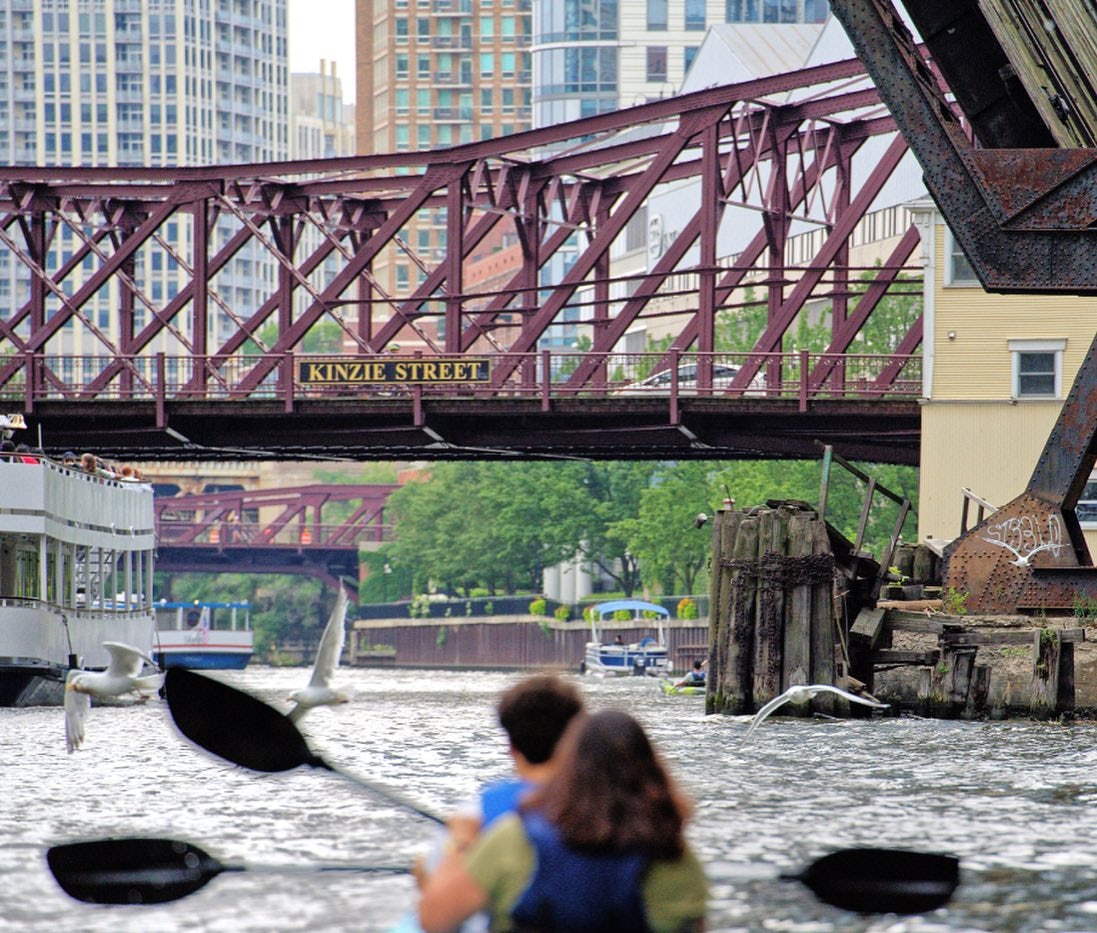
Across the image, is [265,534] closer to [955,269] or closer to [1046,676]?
[955,269]

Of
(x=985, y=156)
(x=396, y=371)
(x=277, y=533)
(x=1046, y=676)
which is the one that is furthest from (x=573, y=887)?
(x=277, y=533)

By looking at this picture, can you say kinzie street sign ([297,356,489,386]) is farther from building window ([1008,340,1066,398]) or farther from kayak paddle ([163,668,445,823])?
kayak paddle ([163,668,445,823])

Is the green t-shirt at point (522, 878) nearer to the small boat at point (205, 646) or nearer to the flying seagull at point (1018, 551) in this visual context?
the flying seagull at point (1018, 551)

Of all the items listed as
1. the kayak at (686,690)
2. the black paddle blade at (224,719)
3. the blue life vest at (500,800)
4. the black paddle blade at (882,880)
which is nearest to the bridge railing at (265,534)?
the kayak at (686,690)

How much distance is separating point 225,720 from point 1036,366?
120 ft

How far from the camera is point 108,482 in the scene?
163 ft

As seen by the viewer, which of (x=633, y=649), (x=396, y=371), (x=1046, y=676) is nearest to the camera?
(x=1046, y=676)

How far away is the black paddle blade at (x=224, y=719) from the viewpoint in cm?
1516

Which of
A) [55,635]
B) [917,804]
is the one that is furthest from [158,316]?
[917,804]

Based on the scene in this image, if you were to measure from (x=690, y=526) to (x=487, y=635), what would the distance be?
28.1m

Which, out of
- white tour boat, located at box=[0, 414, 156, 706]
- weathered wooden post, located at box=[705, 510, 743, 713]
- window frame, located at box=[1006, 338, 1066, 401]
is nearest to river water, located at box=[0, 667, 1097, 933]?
weathered wooden post, located at box=[705, 510, 743, 713]

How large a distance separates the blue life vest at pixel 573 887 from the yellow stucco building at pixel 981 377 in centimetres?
4088

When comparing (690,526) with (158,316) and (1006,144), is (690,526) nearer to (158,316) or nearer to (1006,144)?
(158,316)

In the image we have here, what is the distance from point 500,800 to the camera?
944 centimetres
